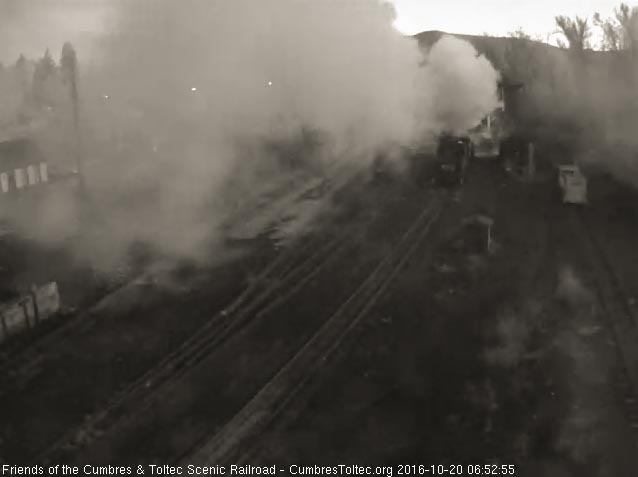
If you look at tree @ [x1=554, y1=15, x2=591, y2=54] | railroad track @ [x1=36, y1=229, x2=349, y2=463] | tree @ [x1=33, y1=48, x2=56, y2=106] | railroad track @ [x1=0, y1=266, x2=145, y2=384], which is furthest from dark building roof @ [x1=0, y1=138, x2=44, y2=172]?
tree @ [x1=554, y1=15, x2=591, y2=54]

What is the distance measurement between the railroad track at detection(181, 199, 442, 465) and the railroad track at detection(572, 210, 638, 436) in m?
4.27

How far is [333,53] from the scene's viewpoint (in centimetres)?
2716

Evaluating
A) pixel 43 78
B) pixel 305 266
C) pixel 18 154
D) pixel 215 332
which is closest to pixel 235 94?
pixel 18 154

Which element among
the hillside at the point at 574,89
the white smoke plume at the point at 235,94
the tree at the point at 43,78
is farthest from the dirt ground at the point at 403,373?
the tree at the point at 43,78

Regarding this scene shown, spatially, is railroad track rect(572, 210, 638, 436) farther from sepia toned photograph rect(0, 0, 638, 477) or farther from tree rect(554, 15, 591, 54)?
tree rect(554, 15, 591, 54)

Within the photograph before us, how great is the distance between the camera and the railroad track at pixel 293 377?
8.57 meters

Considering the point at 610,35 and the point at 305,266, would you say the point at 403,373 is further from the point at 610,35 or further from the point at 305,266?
the point at 610,35

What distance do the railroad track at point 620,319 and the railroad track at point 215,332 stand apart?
A: 5909 millimetres

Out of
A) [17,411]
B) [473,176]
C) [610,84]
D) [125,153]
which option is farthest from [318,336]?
[610,84]

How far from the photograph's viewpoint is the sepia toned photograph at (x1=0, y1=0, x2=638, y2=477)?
888 centimetres

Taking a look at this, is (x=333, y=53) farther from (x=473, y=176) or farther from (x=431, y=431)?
(x=431, y=431)

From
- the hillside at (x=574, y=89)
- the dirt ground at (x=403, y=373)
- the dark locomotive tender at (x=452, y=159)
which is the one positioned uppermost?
the hillside at (x=574, y=89)

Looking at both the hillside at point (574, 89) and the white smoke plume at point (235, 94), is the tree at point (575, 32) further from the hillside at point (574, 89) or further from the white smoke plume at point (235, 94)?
the white smoke plume at point (235, 94)

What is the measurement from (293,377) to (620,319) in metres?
6.27
